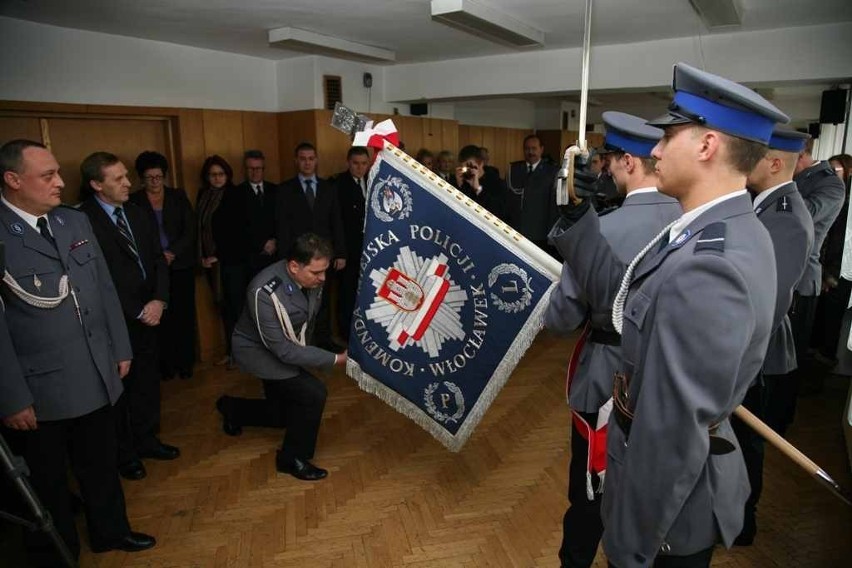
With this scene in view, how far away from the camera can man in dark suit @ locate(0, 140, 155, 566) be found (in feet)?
6.56

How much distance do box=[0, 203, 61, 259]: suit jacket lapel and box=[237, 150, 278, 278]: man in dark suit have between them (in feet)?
8.14

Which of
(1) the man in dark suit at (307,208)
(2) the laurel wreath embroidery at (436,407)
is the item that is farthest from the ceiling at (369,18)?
(2) the laurel wreath embroidery at (436,407)

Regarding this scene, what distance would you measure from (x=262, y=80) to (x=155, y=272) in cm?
272

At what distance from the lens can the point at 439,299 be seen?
2445 millimetres

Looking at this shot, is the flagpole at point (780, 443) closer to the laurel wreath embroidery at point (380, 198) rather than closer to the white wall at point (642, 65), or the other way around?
the laurel wreath embroidery at point (380, 198)

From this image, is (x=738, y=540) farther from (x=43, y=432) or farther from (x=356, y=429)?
(x=43, y=432)

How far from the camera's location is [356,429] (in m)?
3.52

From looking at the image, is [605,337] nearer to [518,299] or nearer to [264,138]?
[518,299]

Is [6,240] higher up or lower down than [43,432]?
higher up

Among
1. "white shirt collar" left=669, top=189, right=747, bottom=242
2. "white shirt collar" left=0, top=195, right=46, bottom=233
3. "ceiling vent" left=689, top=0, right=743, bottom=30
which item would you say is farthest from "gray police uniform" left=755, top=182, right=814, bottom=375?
"white shirt collar" left=0, top=195, right=46, bottom=233

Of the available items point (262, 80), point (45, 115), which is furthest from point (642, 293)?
point (262, 80)

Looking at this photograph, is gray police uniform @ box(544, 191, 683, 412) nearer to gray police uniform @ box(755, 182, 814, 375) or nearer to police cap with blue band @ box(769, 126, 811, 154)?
gray police uniform @ box(755, 182, 814, 375)

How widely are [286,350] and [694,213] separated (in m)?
2.09

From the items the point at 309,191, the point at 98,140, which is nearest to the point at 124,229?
the point at 98,140
